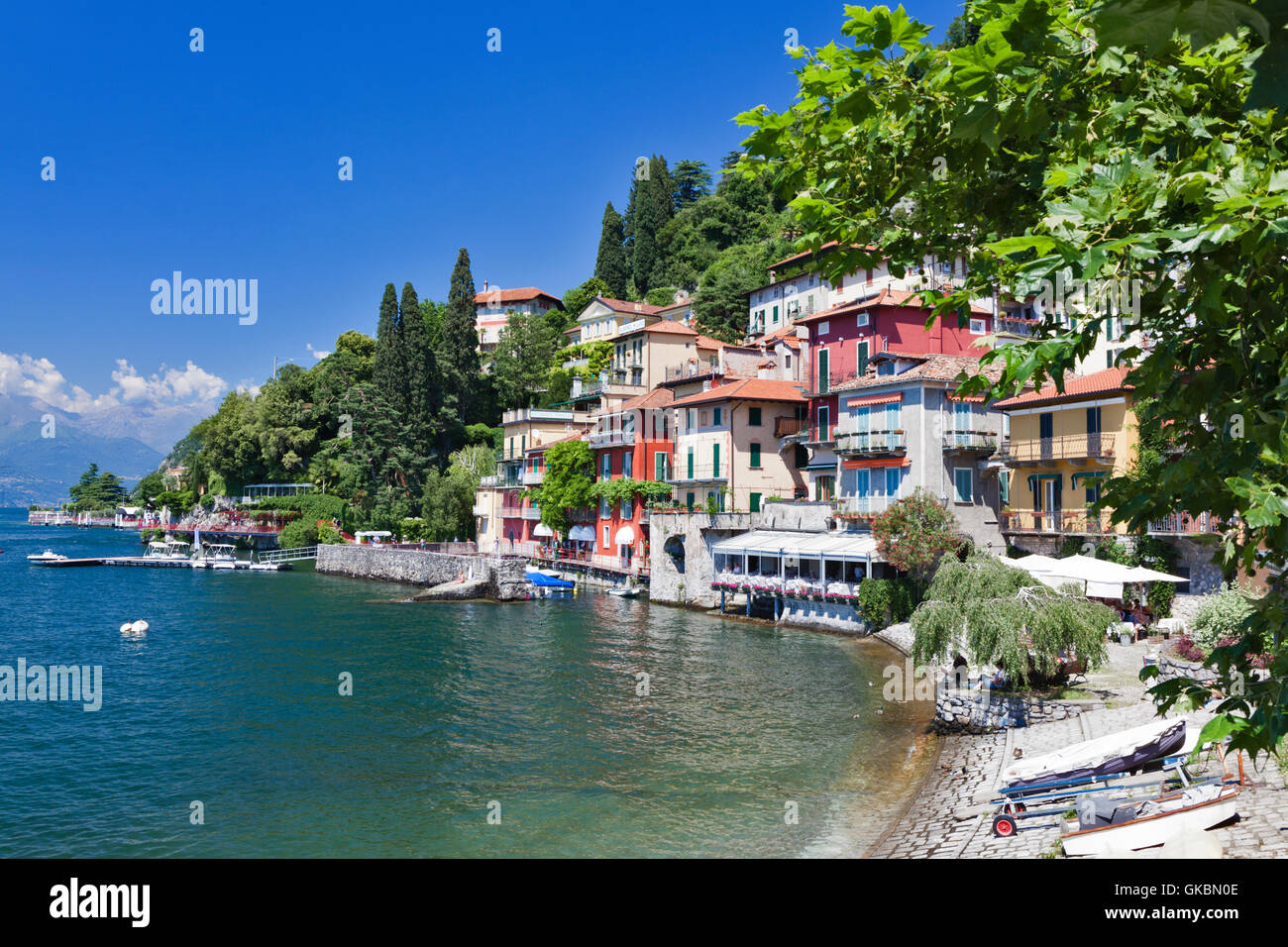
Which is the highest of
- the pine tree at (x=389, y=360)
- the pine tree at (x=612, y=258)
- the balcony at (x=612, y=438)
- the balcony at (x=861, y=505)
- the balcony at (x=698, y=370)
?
the pine tree at (x=612, y=258)

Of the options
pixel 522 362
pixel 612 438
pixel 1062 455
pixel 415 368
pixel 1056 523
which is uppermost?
pixel 522 362

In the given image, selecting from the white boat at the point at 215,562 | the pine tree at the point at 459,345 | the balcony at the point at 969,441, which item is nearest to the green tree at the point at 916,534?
the balcony at the point at 969,441

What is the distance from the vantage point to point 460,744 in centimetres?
2272

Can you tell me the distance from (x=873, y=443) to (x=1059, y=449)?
833 centimetres

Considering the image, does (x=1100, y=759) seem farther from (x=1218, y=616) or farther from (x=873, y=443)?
(x=873, y=443)

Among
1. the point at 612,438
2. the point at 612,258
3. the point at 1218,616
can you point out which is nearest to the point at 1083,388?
the point at 1218,616

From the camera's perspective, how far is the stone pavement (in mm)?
12008

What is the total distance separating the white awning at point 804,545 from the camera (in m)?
38.6

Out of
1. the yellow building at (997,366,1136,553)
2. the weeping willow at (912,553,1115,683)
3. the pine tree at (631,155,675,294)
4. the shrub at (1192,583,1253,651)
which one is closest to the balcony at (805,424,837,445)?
the yellow building at (997,366,1136,553)

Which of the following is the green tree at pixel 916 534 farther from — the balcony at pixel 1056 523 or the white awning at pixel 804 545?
A: the balcony at pixel 1056 523

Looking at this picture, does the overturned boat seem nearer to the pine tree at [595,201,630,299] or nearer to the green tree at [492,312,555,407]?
the green tree at [492,312,555,407]

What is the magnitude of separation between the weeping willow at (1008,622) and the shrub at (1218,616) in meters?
2.13
